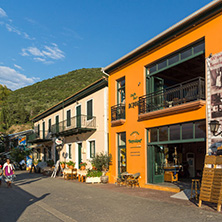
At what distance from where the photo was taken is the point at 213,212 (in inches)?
276

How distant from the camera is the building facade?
16188 millimetres

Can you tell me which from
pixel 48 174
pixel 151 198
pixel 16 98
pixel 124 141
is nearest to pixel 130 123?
pixel 124 141

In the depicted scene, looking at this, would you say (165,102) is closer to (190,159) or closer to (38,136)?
(190,159)

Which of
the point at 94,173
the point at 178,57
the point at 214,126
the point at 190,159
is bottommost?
the point at 94,173

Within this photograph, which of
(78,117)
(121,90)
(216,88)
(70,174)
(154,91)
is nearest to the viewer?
(216,88)

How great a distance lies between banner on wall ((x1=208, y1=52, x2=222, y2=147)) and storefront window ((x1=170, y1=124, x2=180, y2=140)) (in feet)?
6.23

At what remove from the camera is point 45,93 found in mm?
71062

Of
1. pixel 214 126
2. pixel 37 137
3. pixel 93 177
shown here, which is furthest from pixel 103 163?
pixel 37 137

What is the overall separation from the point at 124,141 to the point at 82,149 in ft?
16.9

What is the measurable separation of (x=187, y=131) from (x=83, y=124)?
957cm

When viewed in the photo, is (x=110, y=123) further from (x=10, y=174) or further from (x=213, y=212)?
(x=213, y=212)

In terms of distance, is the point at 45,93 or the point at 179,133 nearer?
the point at 179,133

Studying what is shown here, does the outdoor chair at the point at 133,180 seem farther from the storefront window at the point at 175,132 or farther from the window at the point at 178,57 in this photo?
the window at the point at 178,57

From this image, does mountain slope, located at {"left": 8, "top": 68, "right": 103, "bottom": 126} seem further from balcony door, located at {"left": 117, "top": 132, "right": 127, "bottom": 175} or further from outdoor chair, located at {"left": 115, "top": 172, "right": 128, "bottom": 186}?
outdoor chair, located at {"left": 115, "top": 172, "right": 128, "bottom": 186}
